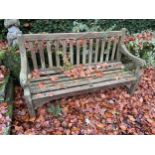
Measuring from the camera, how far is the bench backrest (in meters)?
3.37

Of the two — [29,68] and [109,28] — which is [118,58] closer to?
[109,28]

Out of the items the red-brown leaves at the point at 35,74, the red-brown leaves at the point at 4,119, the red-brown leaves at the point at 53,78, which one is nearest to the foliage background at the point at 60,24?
the red-brown leaves at the point at 35,74

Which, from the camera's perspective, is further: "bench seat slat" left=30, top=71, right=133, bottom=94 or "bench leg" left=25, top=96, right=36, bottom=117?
"bench seat slat" left=30, top=71, right=133, bottom=94

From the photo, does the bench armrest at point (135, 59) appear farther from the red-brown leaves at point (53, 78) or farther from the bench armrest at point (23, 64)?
the bench armrest at point (23, 64)

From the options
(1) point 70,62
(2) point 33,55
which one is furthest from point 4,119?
(1) point 70,62

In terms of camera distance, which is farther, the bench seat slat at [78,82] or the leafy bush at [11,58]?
the leafy bush at [11,58]

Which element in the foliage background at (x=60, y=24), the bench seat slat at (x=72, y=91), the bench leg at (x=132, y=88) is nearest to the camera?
the bench seat slat at (x=72, y=91)

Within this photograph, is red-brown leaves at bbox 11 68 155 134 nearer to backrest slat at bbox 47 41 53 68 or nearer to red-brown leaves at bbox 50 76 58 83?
red-brown leaves at bbox 50 76 58 83

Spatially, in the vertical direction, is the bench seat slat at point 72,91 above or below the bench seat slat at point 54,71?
below

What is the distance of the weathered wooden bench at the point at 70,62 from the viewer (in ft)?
10.6

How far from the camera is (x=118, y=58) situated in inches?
159

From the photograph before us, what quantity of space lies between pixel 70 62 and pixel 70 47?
279 millimetres

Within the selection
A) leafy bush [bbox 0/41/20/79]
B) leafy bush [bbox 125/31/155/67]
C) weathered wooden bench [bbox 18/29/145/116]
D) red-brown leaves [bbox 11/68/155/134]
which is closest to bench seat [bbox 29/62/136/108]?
weathered wooden bench [bbox 18/29/145/116]
